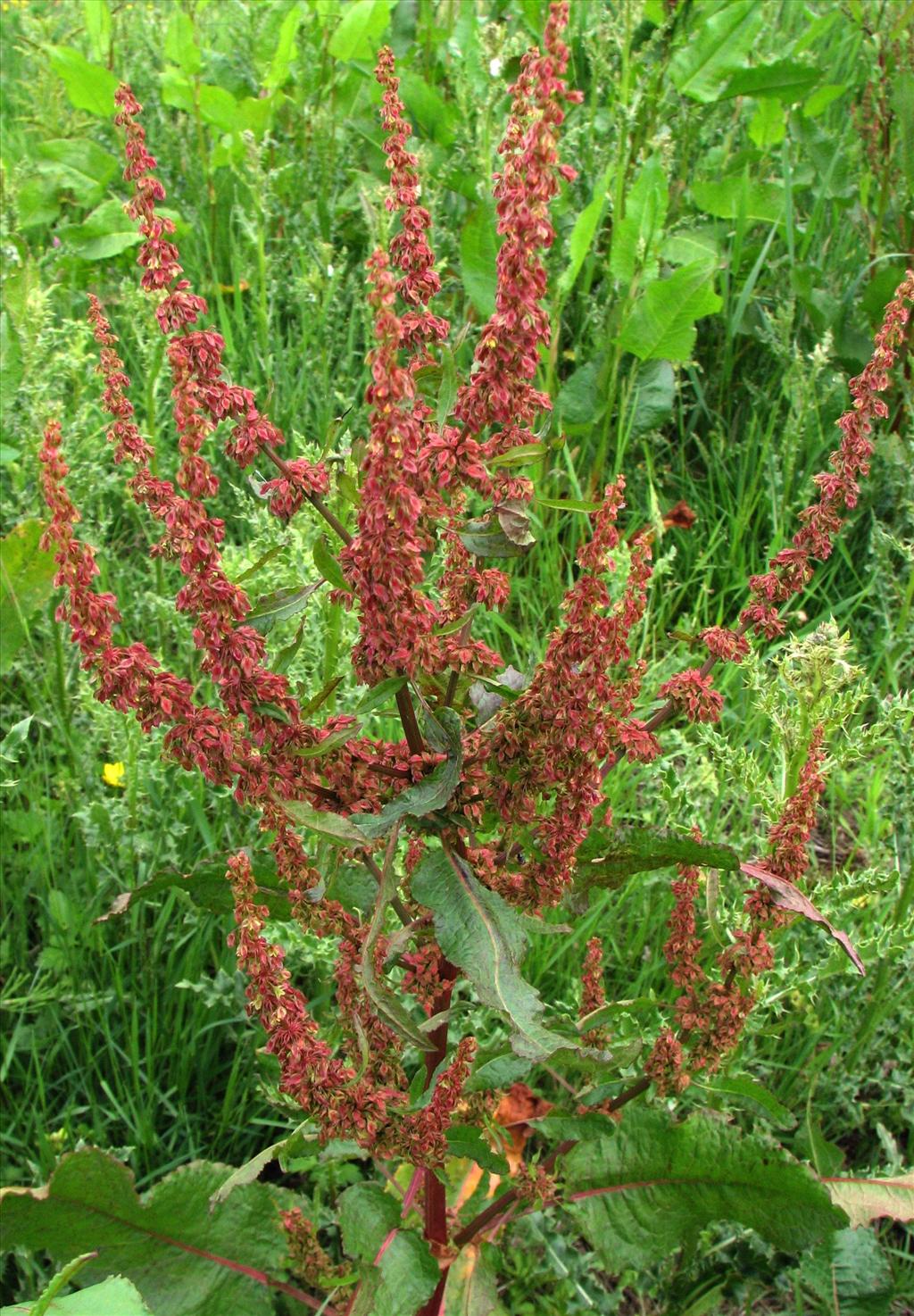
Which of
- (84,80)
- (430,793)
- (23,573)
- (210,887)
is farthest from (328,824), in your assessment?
(84,80)

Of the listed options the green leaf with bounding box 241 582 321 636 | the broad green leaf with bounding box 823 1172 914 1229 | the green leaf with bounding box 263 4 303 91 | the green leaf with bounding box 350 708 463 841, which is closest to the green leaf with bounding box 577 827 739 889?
the green leaf with bounding box 350 708 463 841

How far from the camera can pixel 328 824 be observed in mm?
1246

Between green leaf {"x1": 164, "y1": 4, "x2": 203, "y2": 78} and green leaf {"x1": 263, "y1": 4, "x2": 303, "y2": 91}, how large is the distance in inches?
8.9

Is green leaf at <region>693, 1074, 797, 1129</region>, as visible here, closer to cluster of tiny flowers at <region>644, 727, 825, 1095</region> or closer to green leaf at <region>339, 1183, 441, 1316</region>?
cluster of tiny flowers at <region>644, 727, 825, 1095</region>

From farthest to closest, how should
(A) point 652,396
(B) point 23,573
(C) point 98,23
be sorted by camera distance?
(C) point 98,23
(A) point 652,396
(B) point 23,573

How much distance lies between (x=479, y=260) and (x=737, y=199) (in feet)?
3.33

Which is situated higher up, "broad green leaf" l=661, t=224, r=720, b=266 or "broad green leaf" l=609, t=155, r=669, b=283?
"broad green leaf" l=609, t=155, r=669, b=283

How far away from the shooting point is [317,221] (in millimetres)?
3889

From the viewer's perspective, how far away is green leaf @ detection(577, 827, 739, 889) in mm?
1444

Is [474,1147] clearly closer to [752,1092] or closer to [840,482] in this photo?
[752,1092]

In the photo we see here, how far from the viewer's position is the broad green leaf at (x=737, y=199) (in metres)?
3.82

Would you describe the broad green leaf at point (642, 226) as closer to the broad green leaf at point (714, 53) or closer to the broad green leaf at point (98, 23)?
the broad green leaf at point (714, 53)

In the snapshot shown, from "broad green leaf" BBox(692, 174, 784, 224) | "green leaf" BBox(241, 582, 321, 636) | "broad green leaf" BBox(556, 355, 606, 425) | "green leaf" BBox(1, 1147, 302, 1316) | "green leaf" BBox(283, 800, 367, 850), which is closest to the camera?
"green leaf" BBox(283, 800, 367, 850)

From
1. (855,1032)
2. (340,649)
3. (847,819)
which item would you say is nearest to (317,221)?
(340,649)
